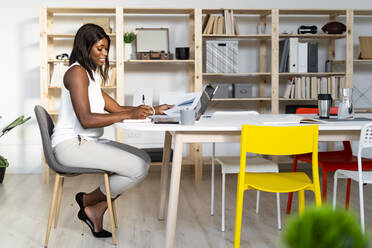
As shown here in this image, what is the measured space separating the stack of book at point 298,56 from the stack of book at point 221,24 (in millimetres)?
552

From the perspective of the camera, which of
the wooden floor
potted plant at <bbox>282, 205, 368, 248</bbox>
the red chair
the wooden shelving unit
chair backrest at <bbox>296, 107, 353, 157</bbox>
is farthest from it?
the wooden shelving unit

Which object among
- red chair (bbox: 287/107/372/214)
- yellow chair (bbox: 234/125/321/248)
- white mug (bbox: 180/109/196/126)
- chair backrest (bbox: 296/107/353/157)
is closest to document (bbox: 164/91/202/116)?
white mug (bbox: 180/109/196/126)

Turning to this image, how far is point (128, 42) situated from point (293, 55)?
167 cm

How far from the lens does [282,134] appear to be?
198cm

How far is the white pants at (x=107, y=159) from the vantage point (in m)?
2.28

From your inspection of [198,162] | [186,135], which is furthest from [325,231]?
[198,162]

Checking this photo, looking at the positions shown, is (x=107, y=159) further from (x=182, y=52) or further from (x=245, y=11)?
(x=245, y=11)

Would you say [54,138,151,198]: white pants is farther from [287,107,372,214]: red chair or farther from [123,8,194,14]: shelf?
[123,8,194,14]: shelf

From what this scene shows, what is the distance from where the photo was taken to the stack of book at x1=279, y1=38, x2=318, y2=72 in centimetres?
457

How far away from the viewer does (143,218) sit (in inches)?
117

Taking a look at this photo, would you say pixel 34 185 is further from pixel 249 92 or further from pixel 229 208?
pixel 249 92

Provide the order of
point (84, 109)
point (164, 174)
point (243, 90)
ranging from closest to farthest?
point (84, 109) < point (164, 174) < point (243, 90)

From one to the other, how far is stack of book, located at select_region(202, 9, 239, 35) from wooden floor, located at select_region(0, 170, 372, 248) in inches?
59.4

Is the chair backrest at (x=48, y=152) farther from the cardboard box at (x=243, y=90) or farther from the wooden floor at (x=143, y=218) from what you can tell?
the cardboard box at (x=243, y=90)
